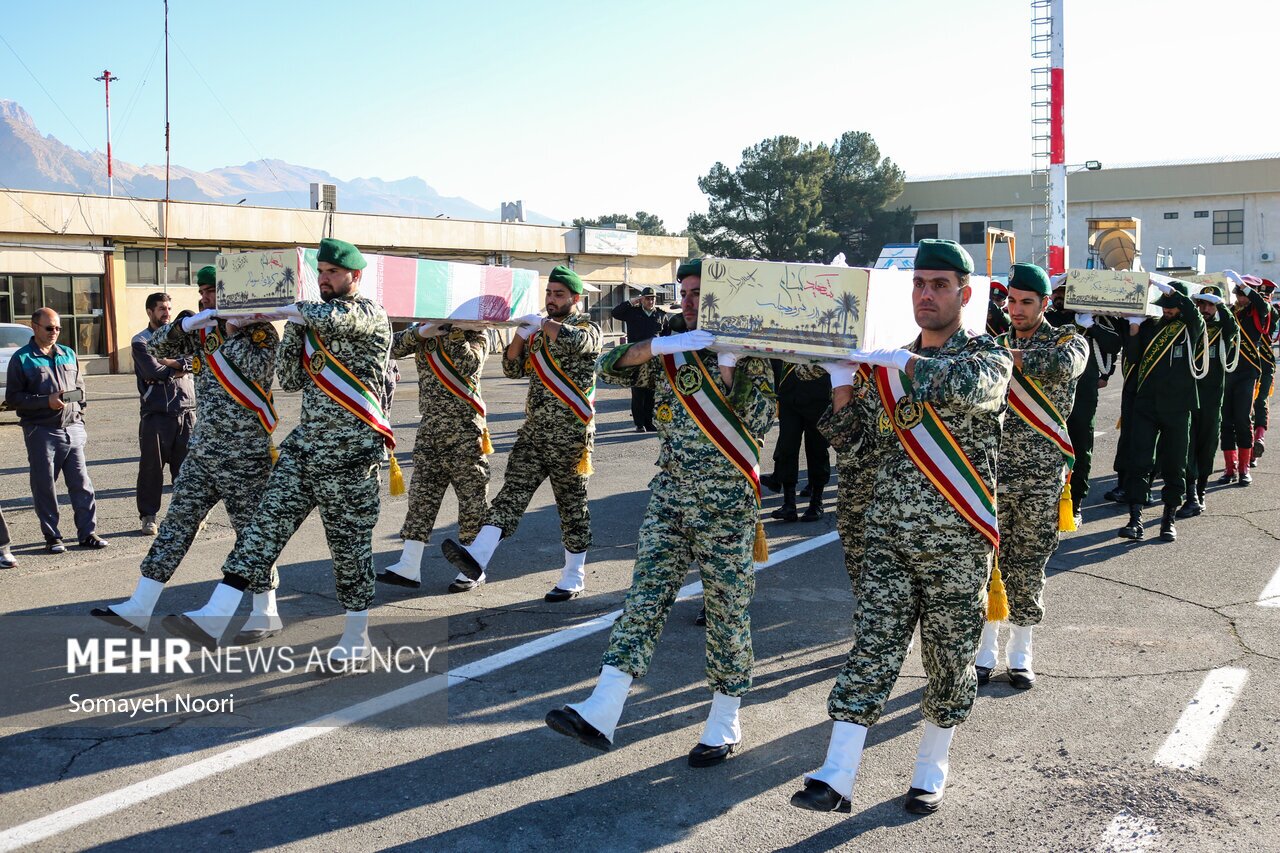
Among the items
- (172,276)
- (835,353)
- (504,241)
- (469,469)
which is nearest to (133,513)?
(469,469)

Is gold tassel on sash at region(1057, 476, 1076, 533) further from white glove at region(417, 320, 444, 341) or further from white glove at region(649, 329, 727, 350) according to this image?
white glove at region(417, 320, 444, 341)

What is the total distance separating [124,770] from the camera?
4.73 metres

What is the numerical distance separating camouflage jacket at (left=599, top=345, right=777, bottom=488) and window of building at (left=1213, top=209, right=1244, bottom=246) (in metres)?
59.1

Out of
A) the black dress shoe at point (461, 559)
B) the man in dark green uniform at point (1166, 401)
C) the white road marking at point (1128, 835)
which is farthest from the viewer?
the man in dark green uniform at point (1166, 401)

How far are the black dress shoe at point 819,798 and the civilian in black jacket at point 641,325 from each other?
11603mm

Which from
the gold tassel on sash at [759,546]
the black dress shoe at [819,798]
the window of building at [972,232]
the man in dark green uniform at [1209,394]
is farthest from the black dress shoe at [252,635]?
the window of building at [972,232]

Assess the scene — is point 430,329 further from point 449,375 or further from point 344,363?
point 344,363

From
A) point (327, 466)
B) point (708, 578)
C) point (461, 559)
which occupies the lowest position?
point (461, 559)

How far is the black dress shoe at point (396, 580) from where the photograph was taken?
7566 millimetres

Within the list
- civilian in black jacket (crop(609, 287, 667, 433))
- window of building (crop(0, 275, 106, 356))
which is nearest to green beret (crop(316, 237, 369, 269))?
civilian in black jacket (crop(609, 287, 667, 433))

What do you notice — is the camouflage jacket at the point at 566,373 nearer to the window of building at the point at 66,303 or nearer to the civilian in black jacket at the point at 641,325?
the civilian in black jacket at the point at 641,325

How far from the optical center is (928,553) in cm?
432

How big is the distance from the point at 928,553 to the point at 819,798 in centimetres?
103

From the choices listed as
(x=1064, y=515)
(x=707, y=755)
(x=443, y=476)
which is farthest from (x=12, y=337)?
(x=1064, y=515)
